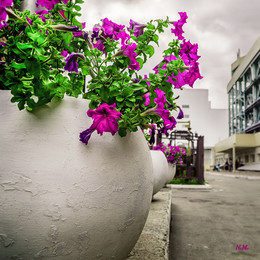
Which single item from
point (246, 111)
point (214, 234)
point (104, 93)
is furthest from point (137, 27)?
point (246, 111)

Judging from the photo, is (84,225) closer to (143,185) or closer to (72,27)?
(143,185)

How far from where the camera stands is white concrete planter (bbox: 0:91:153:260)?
3.72 feet

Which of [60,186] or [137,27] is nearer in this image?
[60,186]

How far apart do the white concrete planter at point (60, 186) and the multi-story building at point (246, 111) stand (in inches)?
1309

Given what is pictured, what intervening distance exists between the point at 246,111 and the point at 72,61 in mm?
46579

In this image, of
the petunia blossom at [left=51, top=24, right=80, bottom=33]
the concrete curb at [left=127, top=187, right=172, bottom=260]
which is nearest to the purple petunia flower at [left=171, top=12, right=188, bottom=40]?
the petunia blossom at [left=51, top=24, right=80, bottom=33]

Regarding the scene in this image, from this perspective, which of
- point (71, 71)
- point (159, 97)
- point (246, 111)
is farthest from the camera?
point (246, 111)

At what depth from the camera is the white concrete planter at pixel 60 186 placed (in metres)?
1.13

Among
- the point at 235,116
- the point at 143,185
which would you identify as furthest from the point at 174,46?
the point at 235,116

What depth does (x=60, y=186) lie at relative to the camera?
117cm

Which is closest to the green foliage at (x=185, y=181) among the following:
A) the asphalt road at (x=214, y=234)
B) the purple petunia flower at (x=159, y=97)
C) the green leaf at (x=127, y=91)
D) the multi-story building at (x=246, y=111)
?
the asphalt road at (x=214, y=234)

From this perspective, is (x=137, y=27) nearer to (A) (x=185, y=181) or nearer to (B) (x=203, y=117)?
(A) (x=185, y=181)

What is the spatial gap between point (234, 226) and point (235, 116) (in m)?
48.9

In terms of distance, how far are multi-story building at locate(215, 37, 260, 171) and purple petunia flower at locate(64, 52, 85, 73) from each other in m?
33.4
